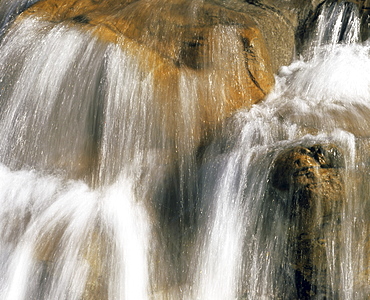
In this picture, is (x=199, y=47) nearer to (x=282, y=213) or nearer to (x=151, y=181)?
(x=151, y=181)

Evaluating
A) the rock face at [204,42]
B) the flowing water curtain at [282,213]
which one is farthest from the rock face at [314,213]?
the rock face at [204,42]

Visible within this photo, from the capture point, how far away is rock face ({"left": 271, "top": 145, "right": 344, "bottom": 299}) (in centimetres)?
345

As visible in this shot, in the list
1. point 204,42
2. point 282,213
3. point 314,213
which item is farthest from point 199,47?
point 314,213

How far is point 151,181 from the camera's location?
431cm

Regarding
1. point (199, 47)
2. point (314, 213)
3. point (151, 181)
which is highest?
point (199, 47)

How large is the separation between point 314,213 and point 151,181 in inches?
61.0

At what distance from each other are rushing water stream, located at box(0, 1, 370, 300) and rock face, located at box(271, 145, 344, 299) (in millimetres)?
22

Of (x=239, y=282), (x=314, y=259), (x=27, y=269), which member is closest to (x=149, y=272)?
(x=239, y=282)

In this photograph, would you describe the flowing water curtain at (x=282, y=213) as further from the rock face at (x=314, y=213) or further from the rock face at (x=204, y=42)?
the rock face at (x=204, y=42)

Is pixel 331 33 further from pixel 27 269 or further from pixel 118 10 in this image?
pixel 27 269

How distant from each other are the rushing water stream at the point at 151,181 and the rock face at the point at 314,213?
2cm

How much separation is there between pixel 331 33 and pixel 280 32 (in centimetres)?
71

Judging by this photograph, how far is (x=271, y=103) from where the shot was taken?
498cm

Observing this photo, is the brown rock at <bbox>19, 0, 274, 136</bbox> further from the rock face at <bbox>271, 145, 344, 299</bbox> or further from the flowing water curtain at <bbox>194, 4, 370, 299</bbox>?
the rock face at <bbox>271, 145, 344, 299</bbox>
